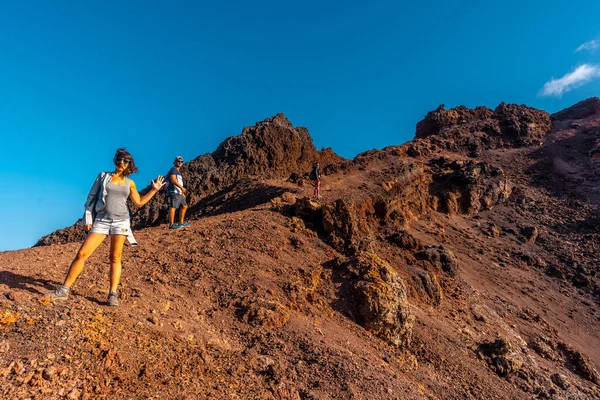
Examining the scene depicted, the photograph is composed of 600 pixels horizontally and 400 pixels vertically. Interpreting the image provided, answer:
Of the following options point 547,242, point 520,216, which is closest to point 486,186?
point 520,216

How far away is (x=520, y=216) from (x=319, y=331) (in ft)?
64.4

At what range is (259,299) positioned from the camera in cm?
575

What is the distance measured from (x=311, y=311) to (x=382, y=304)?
1.40 m

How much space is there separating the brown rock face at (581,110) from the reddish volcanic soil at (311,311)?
29218 mm

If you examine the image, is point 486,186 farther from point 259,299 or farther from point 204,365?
point 204,365

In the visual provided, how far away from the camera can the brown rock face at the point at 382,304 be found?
259 inches

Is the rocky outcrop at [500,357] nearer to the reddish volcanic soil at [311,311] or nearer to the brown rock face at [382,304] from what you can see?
the reddish volcanic soil at [311,311]

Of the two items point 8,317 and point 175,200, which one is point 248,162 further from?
point 8,317

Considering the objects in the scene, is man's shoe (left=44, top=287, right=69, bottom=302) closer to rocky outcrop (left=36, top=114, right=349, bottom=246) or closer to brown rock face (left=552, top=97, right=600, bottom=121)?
rocky outcrop (left=36, top=114, right=349, bottom=246)

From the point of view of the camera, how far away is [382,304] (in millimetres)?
6746

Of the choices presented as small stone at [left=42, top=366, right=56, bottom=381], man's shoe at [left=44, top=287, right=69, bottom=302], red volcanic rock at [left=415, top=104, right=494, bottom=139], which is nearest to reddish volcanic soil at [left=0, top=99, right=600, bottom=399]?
small stone at [left=42, top=366, right=56, bottom=381]

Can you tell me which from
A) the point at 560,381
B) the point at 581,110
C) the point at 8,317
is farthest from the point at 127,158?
the point at 581,110

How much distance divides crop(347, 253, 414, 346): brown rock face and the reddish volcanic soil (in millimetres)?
29

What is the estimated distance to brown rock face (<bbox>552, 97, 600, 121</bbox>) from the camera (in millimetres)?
40844
